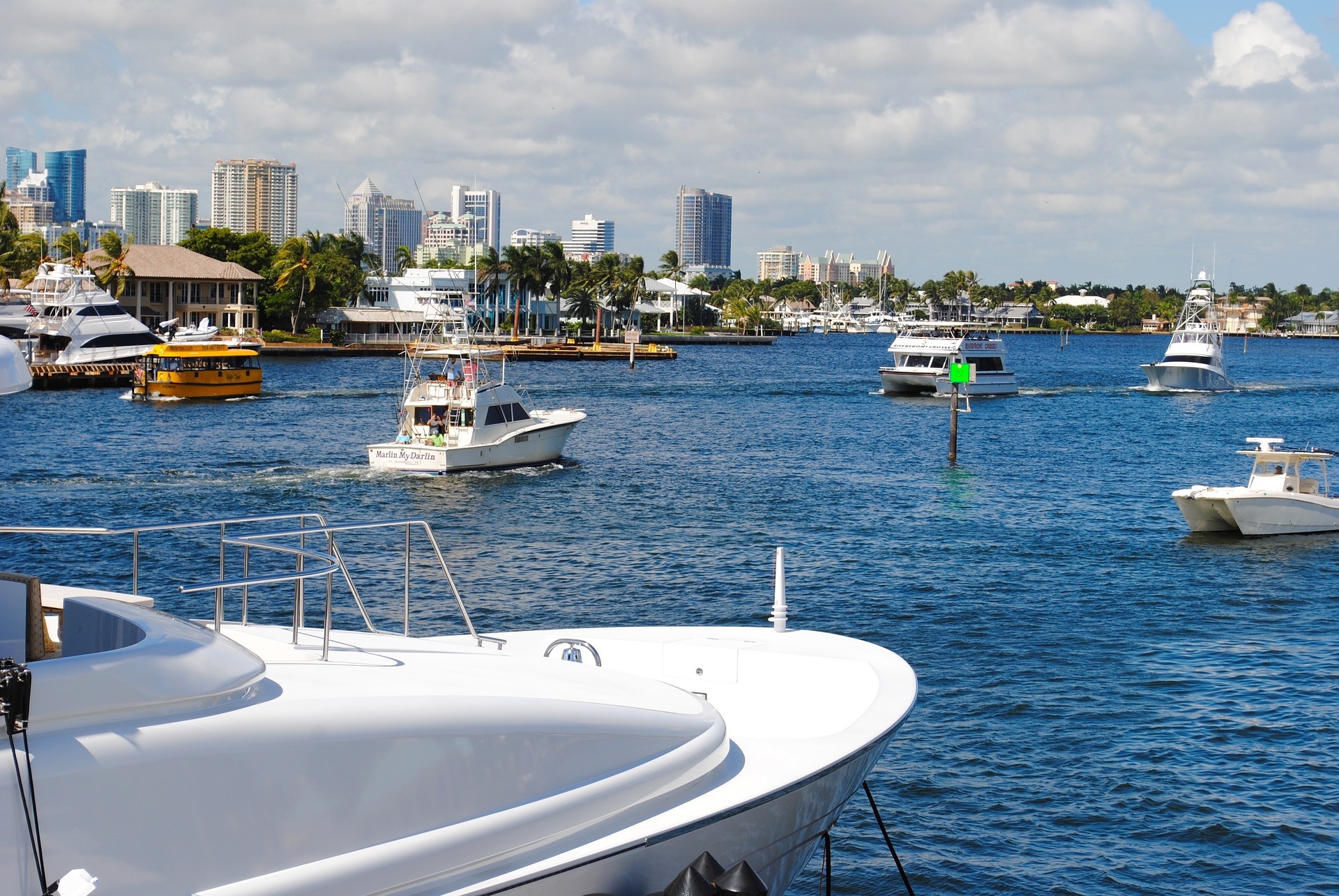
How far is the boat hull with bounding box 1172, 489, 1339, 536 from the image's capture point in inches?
1215

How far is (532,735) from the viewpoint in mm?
6863

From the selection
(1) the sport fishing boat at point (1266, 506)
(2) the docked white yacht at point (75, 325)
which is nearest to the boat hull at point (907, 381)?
(1) the sport fishing boat at point (1266, 506)

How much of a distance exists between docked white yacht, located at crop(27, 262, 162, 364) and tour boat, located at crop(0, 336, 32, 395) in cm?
8412

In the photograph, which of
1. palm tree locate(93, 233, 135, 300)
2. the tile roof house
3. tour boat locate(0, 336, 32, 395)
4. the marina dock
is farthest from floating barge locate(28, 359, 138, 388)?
tour boat locate(0, 336, 32, 395)

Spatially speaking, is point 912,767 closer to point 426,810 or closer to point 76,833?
point 426,810

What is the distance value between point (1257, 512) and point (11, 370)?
99.5ft

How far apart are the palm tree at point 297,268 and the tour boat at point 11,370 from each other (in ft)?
390

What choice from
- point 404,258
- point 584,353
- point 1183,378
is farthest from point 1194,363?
point 404,258

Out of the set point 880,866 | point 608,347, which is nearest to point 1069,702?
point 880,866

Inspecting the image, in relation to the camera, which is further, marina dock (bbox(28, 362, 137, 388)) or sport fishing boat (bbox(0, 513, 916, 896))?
marina dock (bbox(28, 362, 137, 388))

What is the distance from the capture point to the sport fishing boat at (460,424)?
1674 inches

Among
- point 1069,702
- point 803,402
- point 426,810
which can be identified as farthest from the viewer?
point 803,402

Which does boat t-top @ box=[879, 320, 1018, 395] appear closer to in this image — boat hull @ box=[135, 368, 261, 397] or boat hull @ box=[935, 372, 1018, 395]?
boat hull @ box=[935, 372, 1018, 395]

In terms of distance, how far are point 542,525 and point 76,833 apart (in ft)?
92.1
